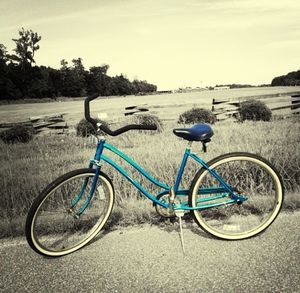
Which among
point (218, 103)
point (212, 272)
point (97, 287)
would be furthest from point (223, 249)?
point (218, 103)

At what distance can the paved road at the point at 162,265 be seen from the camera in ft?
7.65

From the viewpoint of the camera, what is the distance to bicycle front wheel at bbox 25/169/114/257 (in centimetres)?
262

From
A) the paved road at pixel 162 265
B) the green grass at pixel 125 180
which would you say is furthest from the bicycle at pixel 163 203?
the green grass at pixel 125 180

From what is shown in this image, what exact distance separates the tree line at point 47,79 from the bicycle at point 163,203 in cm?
1447

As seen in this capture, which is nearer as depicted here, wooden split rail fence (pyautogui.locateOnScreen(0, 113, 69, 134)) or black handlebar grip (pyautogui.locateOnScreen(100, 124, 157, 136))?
black handlebar grip (pyautogui.locateOnScreen(100, 124, 157, 136))

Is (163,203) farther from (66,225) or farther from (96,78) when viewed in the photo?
(96,78)

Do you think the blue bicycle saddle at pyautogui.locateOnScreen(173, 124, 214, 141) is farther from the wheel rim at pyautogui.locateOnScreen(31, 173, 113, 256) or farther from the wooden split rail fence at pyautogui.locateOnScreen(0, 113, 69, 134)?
the wooden split rail fence at pyautogui.locateOnScreen(0, 113, 69, 134)

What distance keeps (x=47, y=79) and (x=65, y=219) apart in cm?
2711

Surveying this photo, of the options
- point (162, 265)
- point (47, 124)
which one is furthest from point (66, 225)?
point (47, 124)

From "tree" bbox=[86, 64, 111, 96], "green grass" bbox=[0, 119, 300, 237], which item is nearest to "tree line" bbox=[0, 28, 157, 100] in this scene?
"tree" bbox=[86, 64, 111, 96]

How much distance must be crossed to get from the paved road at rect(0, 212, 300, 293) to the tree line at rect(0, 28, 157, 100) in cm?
1492

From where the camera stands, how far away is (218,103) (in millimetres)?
19562

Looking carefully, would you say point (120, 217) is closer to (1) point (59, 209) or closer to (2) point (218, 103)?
(1) point (59, 209)

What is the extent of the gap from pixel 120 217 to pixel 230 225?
3.81 ft
